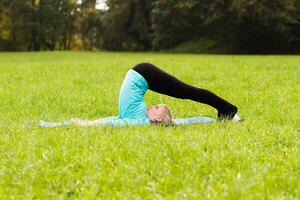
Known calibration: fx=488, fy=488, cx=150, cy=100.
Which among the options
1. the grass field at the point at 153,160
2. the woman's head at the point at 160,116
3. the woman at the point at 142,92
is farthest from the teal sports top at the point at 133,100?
the grass field at the point at 153,160

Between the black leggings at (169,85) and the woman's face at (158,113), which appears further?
the black leggings at (169,85)

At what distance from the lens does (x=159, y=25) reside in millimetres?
40094

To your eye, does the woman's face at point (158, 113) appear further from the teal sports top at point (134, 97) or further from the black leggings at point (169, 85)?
the black leggings at point (169, 85)

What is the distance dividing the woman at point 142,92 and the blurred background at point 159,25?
92.9 feet

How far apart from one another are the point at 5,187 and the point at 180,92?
133 inches

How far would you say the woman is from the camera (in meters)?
6.73

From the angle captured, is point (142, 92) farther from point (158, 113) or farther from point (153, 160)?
point (153, 160)

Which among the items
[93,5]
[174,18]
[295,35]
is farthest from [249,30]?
[93,5]

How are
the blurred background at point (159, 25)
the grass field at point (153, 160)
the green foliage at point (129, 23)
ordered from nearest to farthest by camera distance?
the grass field at point (153, 160) < the blurred background at point (159, 25) < the green foliage at point (129, 23)

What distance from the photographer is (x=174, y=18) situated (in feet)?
127

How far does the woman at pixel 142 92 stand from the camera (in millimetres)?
Answer: 6727

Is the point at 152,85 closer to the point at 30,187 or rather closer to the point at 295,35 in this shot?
the point at 30,187

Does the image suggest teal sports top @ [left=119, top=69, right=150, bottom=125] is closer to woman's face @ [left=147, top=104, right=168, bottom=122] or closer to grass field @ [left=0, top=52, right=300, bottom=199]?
woman's face @ [left=147, top=104, right=168, bottom=122]

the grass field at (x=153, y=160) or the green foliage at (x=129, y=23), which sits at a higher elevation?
the green foliage at (x=129, y=23)
